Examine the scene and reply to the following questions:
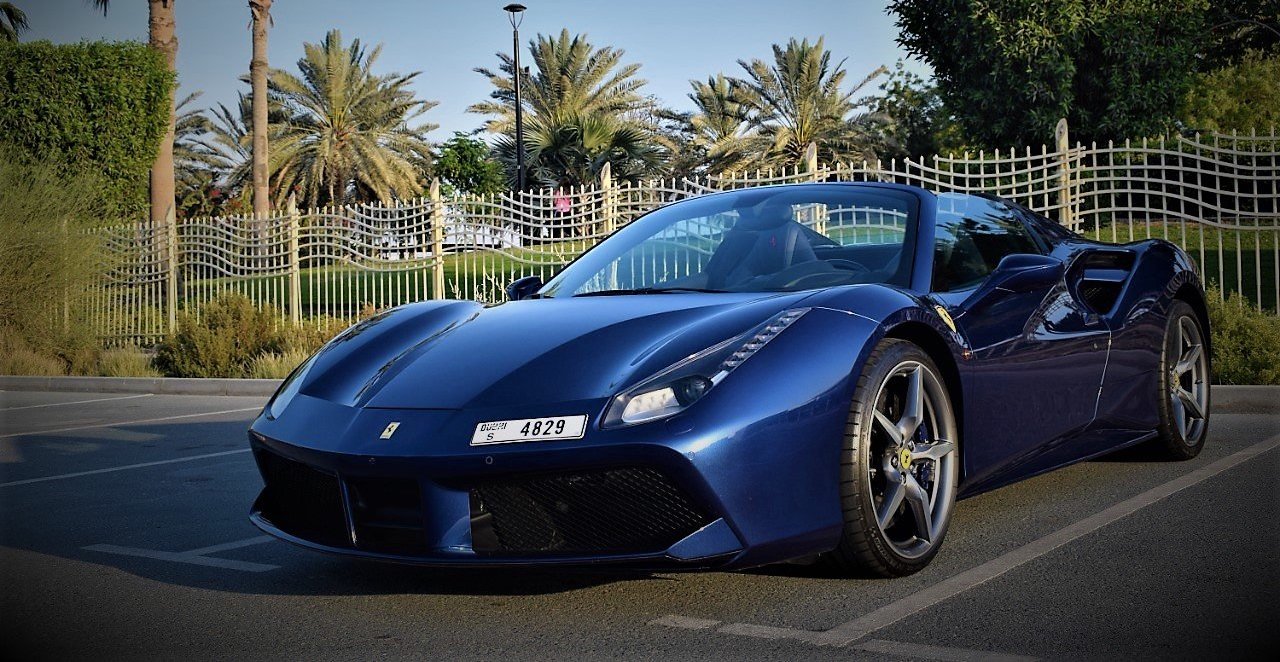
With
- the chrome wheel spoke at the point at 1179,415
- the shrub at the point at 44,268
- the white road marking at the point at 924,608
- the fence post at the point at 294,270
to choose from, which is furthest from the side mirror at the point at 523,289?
the shrub at the point at 44,268

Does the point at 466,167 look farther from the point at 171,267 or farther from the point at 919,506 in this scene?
the point at 919,506

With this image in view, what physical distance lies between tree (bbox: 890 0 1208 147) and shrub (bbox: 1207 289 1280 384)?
16.8m

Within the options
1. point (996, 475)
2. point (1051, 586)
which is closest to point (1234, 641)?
point (1051, 586)

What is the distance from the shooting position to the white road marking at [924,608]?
3.17 meters

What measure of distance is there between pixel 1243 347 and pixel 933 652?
7.30 m

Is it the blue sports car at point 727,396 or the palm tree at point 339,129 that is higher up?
the palm tree at point 339,129

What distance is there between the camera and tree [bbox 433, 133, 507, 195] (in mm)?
53000

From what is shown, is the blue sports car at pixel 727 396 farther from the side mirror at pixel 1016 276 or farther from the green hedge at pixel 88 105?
the green hedge at pixel 88 105

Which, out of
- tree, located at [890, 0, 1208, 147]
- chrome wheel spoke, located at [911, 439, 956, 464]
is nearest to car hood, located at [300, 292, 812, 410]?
chrome wheel spoke, located at [911, 439, 956, 464]

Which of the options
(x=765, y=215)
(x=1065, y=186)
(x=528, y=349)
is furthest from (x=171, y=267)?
(x=528, y=349)

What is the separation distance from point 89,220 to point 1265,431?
51.8ft

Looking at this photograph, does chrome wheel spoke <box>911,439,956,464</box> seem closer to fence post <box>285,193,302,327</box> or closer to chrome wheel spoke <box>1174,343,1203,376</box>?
chrome wheel spoke <box>1174,343,1203,376</box>

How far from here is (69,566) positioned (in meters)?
4.51

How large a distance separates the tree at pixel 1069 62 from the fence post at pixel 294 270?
579 inches
